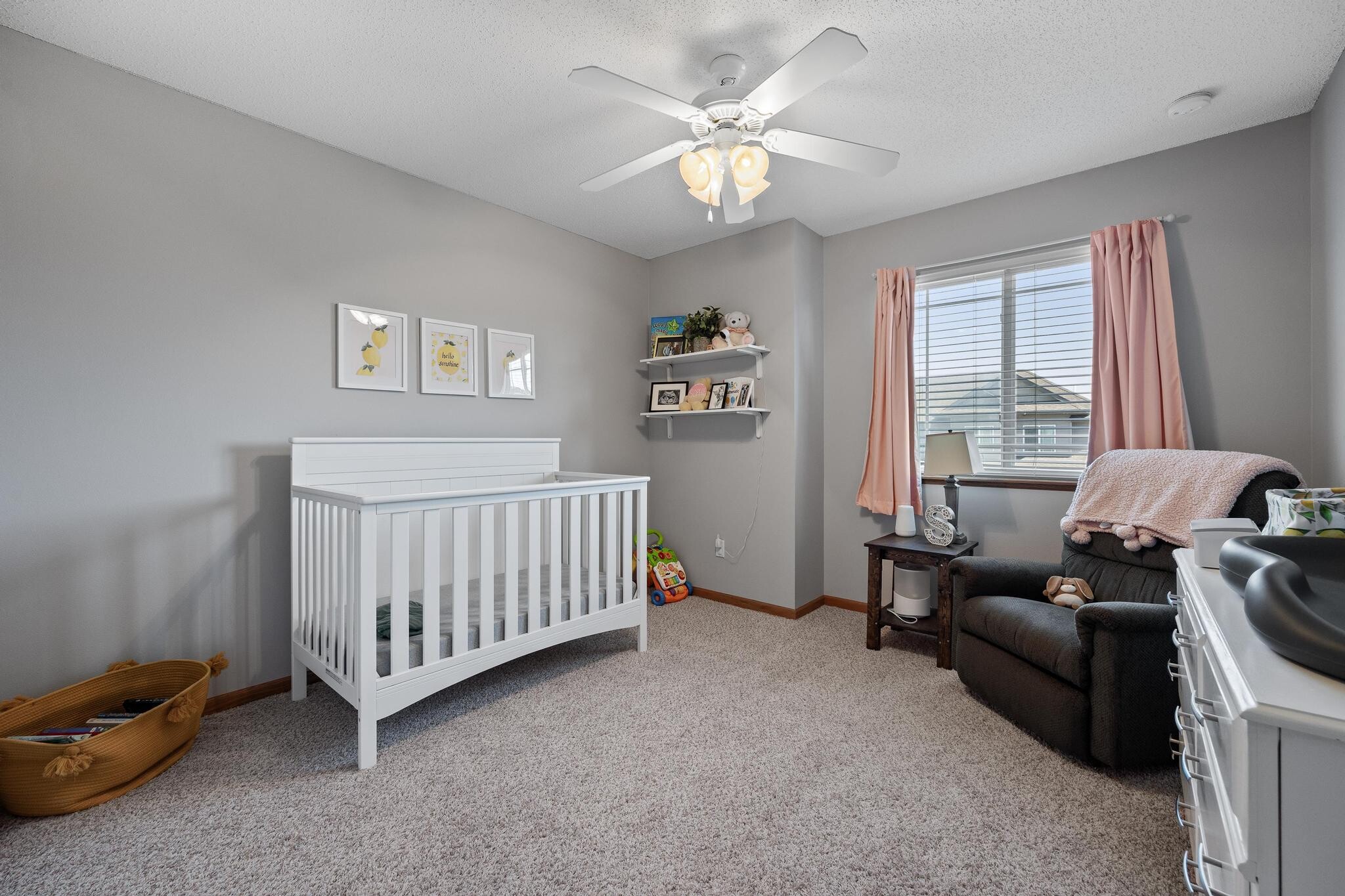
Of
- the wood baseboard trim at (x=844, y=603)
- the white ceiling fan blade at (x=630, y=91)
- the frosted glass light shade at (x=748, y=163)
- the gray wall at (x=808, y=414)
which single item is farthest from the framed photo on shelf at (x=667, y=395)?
the white ceiling fan blade at (x=630, y=91)

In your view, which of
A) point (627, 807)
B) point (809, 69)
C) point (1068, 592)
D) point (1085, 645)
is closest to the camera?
point (809, 69)

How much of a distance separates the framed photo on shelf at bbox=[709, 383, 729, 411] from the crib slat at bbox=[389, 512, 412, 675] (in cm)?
205

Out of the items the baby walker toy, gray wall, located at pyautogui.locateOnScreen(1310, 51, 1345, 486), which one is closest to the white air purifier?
the baby walker toy

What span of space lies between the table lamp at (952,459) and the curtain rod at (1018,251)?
37.1 inches

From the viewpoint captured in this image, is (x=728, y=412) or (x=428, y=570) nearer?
(x=428, y=570)

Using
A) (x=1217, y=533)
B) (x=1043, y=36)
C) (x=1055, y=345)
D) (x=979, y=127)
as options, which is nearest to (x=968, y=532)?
(x=1055, y=345)

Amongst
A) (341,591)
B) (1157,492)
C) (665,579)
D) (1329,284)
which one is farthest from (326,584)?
(1329,284)

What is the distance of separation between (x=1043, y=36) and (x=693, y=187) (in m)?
1.19

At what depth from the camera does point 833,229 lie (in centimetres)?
343

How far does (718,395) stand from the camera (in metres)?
3.53

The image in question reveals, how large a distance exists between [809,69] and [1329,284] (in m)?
2.12

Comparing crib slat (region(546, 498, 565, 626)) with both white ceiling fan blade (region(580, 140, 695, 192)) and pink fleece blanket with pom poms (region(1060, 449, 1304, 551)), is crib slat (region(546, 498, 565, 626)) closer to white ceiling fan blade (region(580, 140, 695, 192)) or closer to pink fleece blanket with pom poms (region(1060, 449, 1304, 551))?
white ceiling fan blade (region(580, 140, 695, 192))

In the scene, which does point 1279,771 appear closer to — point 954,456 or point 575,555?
point 575,555

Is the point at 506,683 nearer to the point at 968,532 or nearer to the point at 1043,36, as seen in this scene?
the point at 968,532
